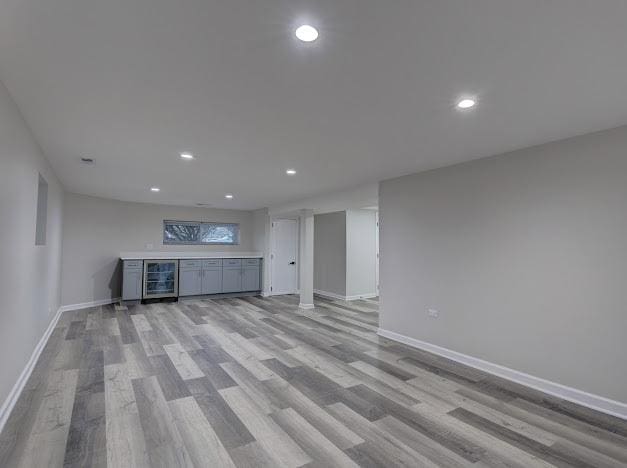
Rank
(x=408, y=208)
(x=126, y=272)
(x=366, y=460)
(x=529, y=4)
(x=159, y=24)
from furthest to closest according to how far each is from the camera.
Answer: (x=126, y=272)
(x=408, y=208)
(x=366, y=460)
(x=159, y=24)
(x=529, y=4)

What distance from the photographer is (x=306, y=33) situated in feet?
4.96

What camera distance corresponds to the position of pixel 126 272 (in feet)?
21.3

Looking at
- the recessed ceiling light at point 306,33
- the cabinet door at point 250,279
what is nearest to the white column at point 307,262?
the cabinet door at point 250,279

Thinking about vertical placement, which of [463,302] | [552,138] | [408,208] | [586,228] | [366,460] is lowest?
[366,460]

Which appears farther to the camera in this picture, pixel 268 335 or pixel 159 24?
pixel 268 335

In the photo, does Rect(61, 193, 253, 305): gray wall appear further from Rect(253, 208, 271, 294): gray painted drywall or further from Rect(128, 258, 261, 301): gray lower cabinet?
Rect(253, 208, 271, 294): gray painted drywall

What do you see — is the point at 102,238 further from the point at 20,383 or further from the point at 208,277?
the point at 20,383

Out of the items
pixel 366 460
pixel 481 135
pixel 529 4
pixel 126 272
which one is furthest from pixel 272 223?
pixel 529 4

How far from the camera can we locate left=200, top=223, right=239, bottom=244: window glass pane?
8.26 meters

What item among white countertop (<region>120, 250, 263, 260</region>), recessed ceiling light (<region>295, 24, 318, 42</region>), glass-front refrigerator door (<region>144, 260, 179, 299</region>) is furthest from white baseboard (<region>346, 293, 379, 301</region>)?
recessed ceiling light (<region>295, 24, 318, 42</region>)

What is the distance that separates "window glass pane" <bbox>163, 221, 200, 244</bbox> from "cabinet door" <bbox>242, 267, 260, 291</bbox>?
154cm

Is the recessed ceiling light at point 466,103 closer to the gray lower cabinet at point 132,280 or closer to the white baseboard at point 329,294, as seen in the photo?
the white baseboard at point 329,294

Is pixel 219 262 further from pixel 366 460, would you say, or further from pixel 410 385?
pixel 366 460

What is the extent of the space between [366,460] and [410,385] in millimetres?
1216
